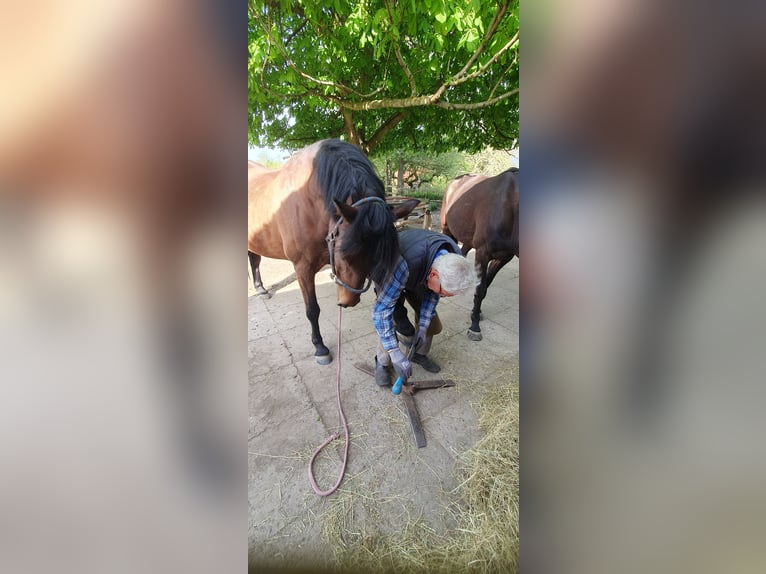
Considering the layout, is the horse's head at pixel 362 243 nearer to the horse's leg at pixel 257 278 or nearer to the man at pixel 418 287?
the man at pixel 418 287

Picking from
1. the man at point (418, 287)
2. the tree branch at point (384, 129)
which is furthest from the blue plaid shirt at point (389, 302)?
the tree branch at point (384, 129)

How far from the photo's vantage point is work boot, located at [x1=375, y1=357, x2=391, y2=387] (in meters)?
2.28

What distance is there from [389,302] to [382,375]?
2.22 feet

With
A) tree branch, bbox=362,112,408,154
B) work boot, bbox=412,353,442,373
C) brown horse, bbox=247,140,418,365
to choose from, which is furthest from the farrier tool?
tree branch, bbox=362,112,408,154

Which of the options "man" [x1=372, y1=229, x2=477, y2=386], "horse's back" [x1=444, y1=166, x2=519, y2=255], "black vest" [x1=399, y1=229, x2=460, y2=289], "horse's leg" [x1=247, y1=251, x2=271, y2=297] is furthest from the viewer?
"horse's leg" [x1=247, y1=251, x2=271, y2=297]

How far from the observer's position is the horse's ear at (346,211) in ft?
5.64

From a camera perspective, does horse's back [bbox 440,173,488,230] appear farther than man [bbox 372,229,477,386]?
Yes

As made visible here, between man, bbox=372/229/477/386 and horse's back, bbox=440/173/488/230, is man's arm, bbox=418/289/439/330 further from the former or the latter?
horse's back, bbox=440/173/488/230

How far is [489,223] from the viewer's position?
9.69ft

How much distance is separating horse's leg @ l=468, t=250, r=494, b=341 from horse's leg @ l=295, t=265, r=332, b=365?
4.73 ft
